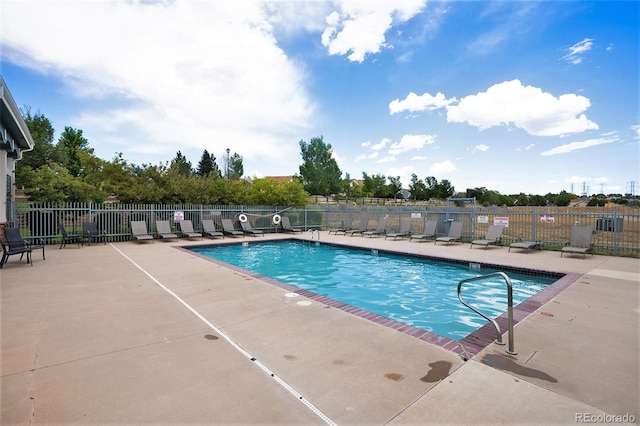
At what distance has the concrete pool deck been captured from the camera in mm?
2195

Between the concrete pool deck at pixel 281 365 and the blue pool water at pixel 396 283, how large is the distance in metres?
1.42

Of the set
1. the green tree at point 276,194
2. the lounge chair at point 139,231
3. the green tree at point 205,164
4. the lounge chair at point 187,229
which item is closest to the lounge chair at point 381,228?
the green tree at point 276,194

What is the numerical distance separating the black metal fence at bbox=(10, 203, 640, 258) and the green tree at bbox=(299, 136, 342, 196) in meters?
33.6

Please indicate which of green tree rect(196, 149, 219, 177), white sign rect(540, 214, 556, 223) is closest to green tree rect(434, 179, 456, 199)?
green tree rect(196, 149, 219, 177)

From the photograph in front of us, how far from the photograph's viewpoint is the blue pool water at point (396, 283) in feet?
18.3

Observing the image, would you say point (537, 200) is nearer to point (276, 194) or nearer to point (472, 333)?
point (276, 194)

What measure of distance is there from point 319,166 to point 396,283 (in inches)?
1791

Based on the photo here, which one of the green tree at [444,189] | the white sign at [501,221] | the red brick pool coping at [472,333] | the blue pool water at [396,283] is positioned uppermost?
the green tree at [444,189]

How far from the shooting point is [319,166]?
171 ft

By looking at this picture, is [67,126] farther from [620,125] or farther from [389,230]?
[620,125]

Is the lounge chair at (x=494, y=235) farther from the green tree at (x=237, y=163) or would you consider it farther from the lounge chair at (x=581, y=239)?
the green tree at (x=237, y=163)

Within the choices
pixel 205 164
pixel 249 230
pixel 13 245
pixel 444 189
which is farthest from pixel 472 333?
pixel 205 164

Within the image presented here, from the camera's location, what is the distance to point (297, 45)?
625 inches

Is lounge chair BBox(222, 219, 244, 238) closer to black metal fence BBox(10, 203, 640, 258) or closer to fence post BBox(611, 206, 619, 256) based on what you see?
black metal fence BBox(10, 203, 640, 258)
